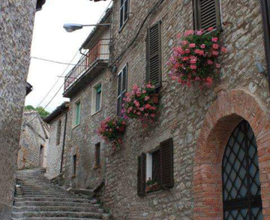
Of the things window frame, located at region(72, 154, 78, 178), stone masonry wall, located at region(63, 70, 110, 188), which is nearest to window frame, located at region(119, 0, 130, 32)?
stone masonry wall, located at region(63, 70, 110, 188)

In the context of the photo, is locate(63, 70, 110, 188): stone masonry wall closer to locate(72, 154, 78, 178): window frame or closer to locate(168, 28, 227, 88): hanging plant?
locate(72, 154, 78, 178): window frame

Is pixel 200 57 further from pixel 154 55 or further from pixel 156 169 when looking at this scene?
pixel 156 169

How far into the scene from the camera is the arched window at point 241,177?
526 centimetres

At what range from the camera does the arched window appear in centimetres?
526

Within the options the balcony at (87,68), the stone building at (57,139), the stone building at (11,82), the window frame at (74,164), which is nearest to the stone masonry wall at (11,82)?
the stone building at (11,82)

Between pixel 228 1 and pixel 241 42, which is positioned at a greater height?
pixel 228 1

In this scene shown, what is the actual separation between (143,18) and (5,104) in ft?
14.9

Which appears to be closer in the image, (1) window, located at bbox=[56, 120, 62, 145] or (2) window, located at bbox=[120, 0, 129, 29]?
(2) window, located at bbox=[120, 0, 129, 29]

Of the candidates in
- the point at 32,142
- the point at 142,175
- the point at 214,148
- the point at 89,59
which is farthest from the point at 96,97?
the point at 32,142

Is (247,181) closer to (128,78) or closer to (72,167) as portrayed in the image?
(128,78)

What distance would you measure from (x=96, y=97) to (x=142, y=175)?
22.3ft

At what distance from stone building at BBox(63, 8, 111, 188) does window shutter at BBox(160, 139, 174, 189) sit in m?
5.05

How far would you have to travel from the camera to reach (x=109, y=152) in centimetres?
1098

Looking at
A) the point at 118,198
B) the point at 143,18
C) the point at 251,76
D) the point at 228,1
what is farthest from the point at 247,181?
the point at 143,18
